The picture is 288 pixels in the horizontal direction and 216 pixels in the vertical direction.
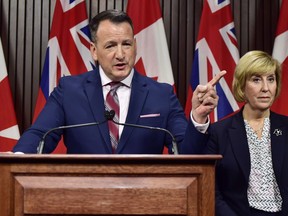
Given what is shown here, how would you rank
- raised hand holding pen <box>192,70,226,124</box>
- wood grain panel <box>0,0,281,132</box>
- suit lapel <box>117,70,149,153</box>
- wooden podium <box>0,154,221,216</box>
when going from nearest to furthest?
wooden podium <box>0,154,221,216</box> < raised hand holding pen <box>192,70,226,124</box> < suit lapel <box>117,70,149,153</box> < wood grain panel <box>0,0,281,132</box>

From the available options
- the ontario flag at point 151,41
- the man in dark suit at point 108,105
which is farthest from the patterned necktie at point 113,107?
the ontario flag at point 151,41

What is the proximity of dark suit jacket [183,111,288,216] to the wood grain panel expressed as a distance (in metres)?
1.23

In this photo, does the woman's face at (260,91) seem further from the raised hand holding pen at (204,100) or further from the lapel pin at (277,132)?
the raised hand holding pen at (204,100)

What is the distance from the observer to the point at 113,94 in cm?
233

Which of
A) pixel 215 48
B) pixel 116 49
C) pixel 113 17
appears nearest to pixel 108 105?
pixel 116 49

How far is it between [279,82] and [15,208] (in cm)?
136

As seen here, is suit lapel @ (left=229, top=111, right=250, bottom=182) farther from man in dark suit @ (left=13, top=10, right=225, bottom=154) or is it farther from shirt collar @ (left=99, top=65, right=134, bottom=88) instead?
shirt collar @ (left=99, top=65, right=134, bottom=88)

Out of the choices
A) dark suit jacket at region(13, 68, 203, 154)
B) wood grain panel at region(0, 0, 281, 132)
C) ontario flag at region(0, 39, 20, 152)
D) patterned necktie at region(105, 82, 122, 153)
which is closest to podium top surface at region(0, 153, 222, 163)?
dark suit jacket at region(13, 68, 203, 154)

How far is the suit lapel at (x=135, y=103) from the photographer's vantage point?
2.19 meters

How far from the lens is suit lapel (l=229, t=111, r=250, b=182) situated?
2256 mm

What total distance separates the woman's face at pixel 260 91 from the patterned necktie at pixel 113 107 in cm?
56

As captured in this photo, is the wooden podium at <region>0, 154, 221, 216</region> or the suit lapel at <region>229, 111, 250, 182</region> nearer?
the wooden podium at <region>0, 154, 221, 216</region>

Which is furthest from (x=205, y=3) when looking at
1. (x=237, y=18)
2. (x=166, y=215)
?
(x=166, y=215)

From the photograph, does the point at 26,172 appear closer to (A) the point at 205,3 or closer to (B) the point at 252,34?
(A) the point at 205,3
